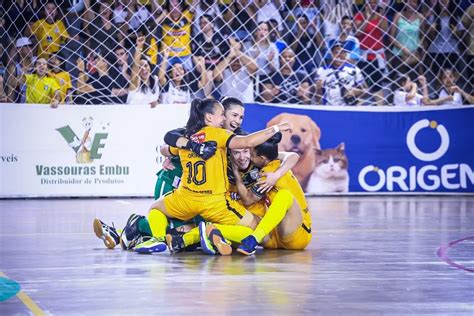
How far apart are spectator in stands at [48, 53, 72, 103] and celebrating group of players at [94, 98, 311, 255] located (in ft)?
23.1

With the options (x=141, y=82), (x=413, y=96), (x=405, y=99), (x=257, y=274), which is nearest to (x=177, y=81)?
(x=141, y=82)

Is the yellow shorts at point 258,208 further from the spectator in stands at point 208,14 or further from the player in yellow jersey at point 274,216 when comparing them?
the spectator in stands at point 208,14

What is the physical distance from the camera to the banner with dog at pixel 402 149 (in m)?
16.0

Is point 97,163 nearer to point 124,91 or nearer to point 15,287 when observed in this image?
point 124,91

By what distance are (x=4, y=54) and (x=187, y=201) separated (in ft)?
25.8

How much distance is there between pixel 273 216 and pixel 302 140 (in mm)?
7540

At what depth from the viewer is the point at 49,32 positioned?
1556cm

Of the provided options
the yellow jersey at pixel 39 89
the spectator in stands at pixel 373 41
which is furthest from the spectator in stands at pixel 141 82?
the spectator in stands at pixel 373 41

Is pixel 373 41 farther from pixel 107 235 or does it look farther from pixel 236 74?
pixel 107 235

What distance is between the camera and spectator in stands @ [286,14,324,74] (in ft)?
53.3

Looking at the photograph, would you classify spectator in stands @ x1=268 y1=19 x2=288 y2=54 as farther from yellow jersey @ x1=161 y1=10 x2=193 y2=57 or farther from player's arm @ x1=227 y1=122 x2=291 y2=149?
player's arm @ x1=227 y1=122 x2=291 y2=149

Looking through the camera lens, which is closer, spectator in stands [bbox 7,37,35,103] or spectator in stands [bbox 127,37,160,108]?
spectator in stands [bbox 7,37,35,103]

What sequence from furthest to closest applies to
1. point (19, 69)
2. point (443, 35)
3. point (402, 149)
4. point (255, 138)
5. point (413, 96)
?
1. point (443, 35)
2. point (413, 96)
3. point (402, 149)
4. point (19, 69)
5. point (255, 138)

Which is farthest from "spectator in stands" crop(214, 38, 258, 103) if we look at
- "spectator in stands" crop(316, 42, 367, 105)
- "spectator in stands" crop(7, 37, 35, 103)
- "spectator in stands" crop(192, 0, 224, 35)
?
"spectator in stands" crop(7, 37, 35, 103)
